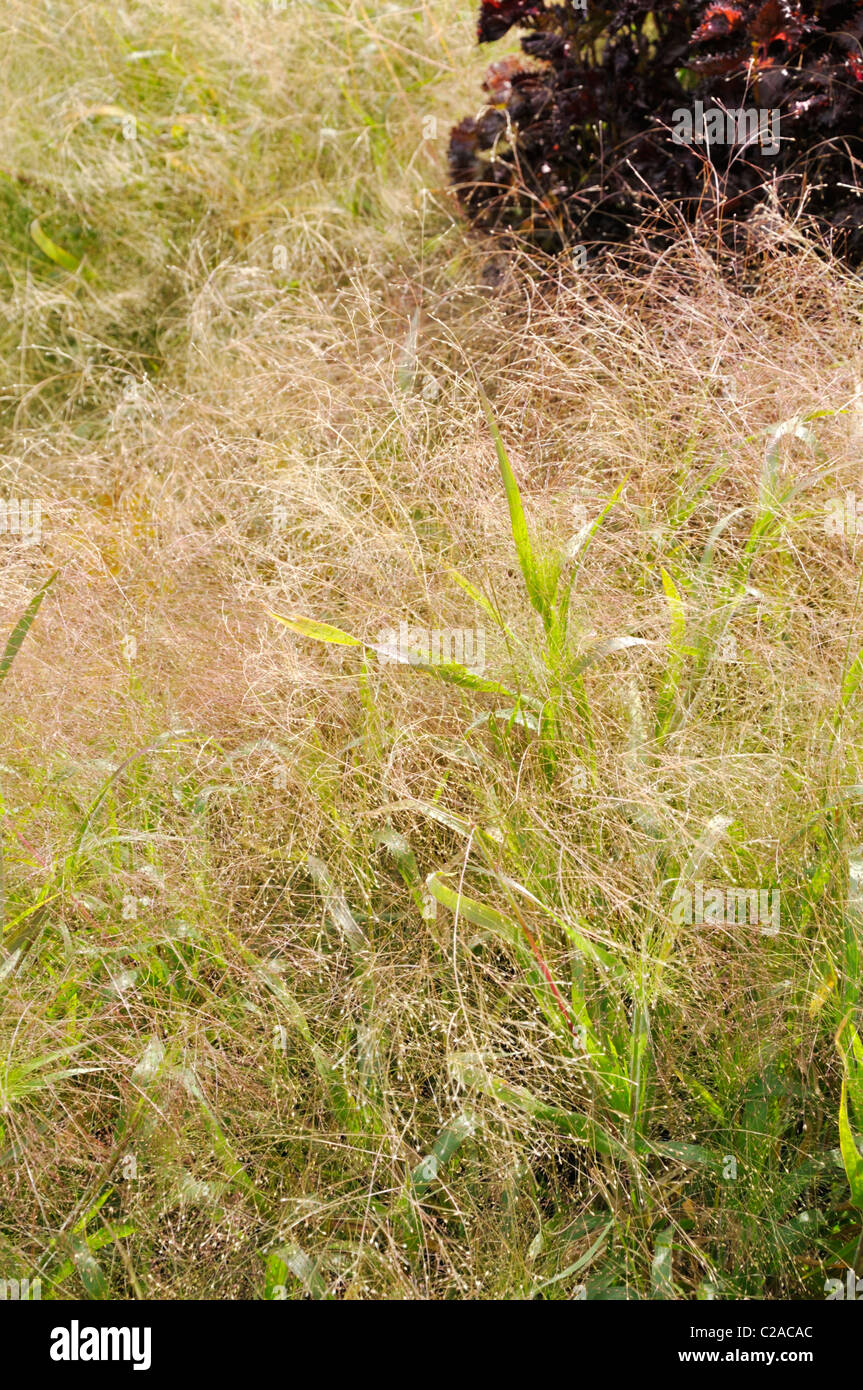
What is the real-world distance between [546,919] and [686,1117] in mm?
339

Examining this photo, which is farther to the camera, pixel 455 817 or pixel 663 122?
pixel 663 122

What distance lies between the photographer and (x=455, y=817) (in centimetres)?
189

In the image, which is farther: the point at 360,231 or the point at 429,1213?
the point at 360,231

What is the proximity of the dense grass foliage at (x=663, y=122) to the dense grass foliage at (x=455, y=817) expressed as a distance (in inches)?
7.1

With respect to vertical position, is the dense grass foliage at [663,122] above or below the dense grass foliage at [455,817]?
above

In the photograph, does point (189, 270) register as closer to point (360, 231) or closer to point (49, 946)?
point (360, 231)

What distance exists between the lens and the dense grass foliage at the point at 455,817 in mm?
1646

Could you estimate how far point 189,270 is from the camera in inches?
148

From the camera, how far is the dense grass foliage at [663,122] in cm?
286

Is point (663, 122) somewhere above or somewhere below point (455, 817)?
above

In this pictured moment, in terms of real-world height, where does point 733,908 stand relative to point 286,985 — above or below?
above

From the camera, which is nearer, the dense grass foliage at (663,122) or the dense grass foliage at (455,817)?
the dense grass foliage at (455,817)

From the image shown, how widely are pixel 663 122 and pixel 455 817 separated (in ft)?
6.97

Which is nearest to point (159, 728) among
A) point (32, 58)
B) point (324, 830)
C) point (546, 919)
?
point (324, 830)
